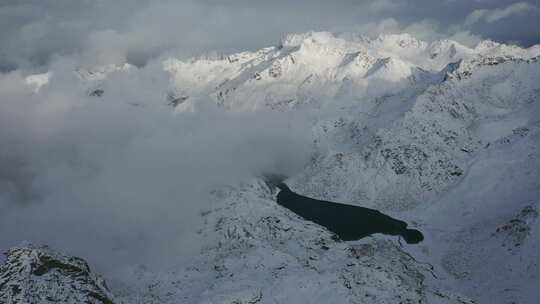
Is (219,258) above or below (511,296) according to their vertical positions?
above

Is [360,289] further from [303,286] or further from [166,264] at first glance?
[166,264]

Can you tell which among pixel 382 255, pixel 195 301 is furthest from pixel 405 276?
pixel 195 301

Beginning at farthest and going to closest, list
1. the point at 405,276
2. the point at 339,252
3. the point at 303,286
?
the point at 339,252
the point at 405,276
the point at 303,286

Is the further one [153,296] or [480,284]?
[480,284]

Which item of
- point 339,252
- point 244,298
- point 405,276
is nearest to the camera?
point 244,298

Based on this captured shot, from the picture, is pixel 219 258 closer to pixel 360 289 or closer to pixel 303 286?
pixel 303 286

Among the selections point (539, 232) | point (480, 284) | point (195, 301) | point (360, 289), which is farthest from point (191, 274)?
point (539, 232)
